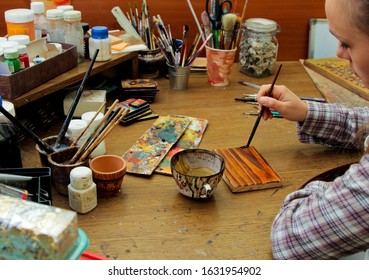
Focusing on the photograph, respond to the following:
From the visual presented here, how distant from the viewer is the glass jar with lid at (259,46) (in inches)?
60.2

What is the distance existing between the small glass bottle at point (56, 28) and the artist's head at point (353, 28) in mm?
779

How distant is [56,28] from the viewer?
1.30 metres

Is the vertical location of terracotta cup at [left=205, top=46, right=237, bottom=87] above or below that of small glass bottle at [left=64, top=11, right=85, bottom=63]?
below

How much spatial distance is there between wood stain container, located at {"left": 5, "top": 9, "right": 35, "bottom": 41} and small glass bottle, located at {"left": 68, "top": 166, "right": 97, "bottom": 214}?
53 cm

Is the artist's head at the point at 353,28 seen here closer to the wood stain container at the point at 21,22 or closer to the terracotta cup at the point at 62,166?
the terracotta cup at the point at 62,166

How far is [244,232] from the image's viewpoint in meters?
0.84

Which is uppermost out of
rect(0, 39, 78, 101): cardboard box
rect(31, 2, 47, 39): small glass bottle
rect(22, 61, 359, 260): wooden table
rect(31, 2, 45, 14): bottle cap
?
rect(31, 2, 45, 14): bottle cap

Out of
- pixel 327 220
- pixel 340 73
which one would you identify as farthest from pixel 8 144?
pixel 340 73

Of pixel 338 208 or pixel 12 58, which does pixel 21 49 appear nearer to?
pixel 12 58

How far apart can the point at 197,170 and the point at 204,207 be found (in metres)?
0.11

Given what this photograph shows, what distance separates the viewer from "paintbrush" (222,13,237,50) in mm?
1410

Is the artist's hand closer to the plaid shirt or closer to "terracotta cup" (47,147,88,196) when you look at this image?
the plaid shirt

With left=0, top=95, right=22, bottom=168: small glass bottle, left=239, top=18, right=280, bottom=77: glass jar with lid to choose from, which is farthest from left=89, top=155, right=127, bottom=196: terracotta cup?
left=239, top=18, right=280, bottom=77: glass jar with lid

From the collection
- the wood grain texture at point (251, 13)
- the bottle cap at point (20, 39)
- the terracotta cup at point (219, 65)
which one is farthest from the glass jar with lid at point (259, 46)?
the bottle cap at point (20, 39)
